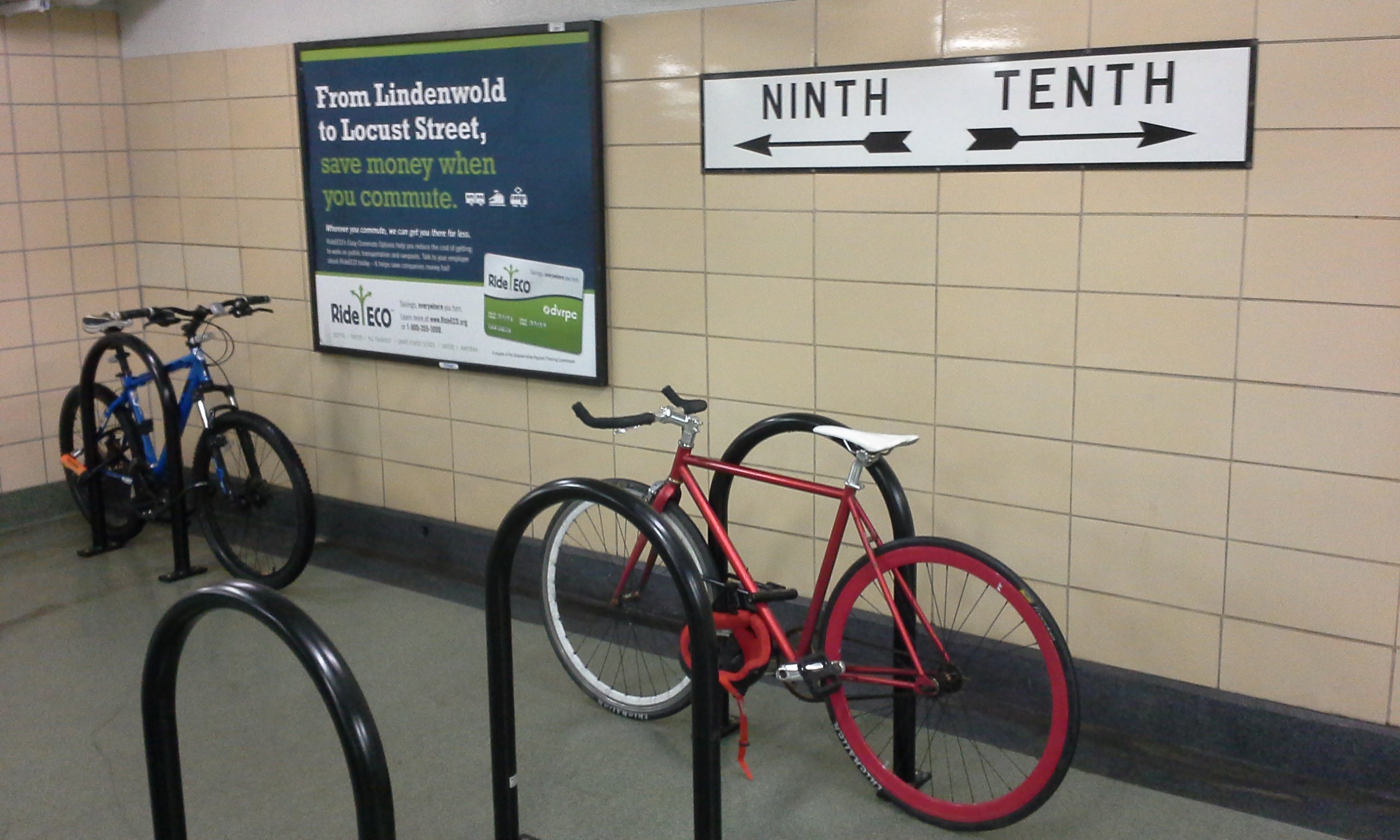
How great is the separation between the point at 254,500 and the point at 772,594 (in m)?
2.45

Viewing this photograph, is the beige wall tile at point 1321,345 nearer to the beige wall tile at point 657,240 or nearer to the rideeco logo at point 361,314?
the beige wall tile at point 657,240

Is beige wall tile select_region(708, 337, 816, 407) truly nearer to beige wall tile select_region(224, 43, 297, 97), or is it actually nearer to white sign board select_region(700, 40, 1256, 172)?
white sign board select_region(700, 40, 1256, 172)

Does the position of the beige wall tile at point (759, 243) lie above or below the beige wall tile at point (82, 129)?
below

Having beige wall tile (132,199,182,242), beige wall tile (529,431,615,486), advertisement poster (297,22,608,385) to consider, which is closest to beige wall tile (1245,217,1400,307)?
advertisement poster (297,22,608,385)

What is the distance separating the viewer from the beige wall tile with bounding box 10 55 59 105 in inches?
207

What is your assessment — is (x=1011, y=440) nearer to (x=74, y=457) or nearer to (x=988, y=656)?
(x=988, y=656)

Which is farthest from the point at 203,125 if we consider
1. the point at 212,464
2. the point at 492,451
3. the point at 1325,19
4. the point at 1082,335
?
the point at 1325,19

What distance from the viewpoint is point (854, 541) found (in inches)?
146

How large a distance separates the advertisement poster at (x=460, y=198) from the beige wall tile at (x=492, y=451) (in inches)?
9.6

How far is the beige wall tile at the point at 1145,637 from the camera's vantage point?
3166 mm

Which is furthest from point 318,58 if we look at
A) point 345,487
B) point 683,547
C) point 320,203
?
point 683,547

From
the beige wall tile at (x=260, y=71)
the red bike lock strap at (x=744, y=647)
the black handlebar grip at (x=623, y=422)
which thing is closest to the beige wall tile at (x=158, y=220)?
the beige wall tile at (x=260, y=71)

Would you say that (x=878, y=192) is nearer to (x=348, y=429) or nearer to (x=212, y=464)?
(x=348, y=429)

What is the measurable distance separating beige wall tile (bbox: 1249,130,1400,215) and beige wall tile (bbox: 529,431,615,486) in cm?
224
